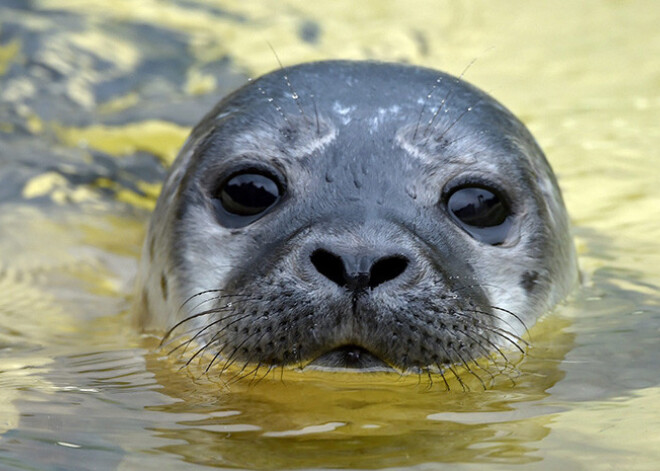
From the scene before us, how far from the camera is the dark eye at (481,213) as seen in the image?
3299mm

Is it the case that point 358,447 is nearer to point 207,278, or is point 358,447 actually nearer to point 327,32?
point 207,278

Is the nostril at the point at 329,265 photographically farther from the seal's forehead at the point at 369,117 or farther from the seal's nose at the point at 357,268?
the seal's forehead at the point at 369,117

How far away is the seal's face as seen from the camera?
9.04 feet

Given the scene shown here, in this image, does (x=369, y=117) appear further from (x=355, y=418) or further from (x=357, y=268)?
(x=355, y=418)

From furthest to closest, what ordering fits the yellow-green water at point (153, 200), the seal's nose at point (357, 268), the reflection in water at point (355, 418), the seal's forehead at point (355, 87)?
the seal's forehead at point (355, 87), the seal's nose at point (357, 268), the yellow-green water at point (153, 200), the reflection in water at point (355, 418)

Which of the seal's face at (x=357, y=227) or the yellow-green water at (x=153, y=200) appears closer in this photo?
the yellow-green water at (x=153, y=200)

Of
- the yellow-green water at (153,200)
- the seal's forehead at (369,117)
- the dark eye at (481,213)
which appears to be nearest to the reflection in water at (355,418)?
the yellow-green water at (153,200)

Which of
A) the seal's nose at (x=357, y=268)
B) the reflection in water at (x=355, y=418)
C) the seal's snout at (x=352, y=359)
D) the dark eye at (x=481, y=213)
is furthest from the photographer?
the dark eye at (x=481, y=213)

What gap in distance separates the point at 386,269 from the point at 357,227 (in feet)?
0.52

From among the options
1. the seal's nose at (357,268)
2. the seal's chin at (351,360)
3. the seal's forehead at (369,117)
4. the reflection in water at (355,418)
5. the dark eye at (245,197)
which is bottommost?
the reflection in water at (355,418)

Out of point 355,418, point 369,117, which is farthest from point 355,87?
point 355,418

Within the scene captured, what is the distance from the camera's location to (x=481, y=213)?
3361 mm

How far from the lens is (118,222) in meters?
5.36

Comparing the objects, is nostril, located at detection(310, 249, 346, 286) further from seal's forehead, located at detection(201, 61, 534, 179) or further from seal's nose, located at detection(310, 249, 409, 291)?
seal's forehead, located at detection(201, 61, 534, 179)
